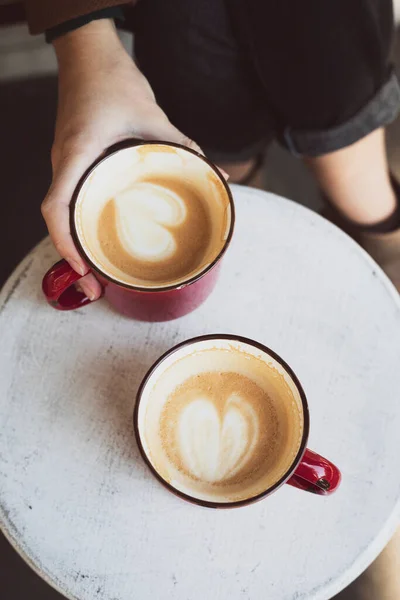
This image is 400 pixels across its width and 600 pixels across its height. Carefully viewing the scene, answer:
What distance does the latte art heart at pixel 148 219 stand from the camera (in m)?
0.73

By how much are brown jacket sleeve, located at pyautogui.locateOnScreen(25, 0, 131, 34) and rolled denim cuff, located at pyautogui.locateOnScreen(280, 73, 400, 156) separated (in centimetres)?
34

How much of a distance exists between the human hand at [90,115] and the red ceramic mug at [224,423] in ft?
0.48

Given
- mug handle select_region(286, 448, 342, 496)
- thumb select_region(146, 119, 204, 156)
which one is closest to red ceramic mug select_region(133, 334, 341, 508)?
mug handle select_region(286, 448, 342, 496)

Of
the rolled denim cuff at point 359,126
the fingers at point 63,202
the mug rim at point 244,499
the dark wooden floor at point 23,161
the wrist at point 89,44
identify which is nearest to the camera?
the mug rim at point 244,499

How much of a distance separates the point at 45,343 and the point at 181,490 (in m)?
0.27

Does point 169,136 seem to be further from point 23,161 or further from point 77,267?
point 23,161

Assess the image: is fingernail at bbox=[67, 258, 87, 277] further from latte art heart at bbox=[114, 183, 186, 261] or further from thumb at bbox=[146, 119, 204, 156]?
thumb at bbox=[146, 119, 204, 156]

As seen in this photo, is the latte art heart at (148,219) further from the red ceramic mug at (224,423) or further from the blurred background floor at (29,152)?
the blurred background floor at (29,152)

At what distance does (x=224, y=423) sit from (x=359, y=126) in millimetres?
504

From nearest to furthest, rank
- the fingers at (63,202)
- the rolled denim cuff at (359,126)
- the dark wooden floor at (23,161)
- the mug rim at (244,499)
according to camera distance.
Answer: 1. the mug rim at (244,499)
2. the fingers at (63,202)
3. the rolled denim cuff at (359,126)
4. the dark wooden floor at (23,161)

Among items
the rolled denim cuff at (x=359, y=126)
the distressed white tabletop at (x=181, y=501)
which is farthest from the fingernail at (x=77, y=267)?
the rolled denim cuff at (x=359, y=126)

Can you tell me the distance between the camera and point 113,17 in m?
0.80

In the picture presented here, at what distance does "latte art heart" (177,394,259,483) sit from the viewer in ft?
2.12

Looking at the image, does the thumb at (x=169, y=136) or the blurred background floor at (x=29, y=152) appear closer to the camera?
the thumb at (x=169, y=136)
